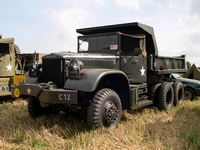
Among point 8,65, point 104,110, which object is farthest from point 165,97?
point 8,65

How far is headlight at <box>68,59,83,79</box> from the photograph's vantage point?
3.89 meters

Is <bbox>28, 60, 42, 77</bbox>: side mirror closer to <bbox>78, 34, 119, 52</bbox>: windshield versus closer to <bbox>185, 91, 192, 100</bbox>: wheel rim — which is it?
<bbox>78, 34, 119, 52</bbox>: windshield

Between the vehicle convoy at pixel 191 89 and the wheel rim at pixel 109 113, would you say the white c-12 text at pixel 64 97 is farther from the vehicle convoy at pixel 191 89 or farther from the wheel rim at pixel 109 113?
the vehicle convoy at pixel 191 89

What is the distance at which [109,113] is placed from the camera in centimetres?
403

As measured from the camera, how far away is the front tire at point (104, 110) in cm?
379

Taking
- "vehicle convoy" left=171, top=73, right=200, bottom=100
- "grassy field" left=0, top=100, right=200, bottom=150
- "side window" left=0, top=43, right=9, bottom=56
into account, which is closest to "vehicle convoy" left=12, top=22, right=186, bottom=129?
"grassy field" left=0, top=100, right=200, bottom=150

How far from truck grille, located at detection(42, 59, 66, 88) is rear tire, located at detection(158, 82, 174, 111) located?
2.94 m

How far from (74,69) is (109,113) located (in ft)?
3.16

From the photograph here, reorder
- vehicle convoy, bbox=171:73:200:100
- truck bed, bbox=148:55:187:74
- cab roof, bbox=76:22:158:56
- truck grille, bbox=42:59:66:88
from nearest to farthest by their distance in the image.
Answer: truck grille, bbox=42:59:66:88, cab roof, bbox=76:22:158:56, truck bed, bbox=148:55:187:74, vehicle convoy, bbox=171:73:200:100

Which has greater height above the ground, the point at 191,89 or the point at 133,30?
the point at 133,30

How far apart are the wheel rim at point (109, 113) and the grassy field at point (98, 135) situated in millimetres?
193

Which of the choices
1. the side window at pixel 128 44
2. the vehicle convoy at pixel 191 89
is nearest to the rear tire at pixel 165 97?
the side window at pixel 128 44

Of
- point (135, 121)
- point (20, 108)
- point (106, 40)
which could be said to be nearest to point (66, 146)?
point (135, 121)

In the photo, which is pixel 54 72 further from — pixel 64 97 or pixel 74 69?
pixel 64 97
